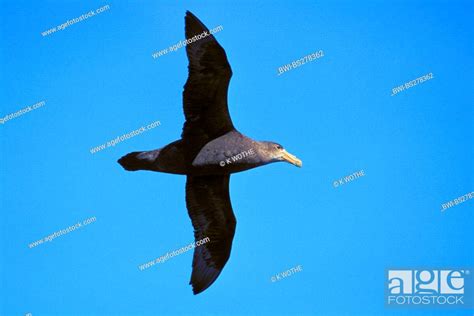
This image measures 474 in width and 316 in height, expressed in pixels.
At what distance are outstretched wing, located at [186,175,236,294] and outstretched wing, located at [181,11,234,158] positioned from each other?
1.30 meters

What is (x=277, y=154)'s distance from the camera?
14.0 metres

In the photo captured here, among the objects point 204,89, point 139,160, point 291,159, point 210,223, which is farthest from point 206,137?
point 210,223

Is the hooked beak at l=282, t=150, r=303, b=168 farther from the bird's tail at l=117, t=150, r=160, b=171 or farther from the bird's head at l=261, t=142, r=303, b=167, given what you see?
the bird's tail at l=117, t=150, r=160, b=171

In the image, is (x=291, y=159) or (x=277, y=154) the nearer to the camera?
(x=277, y=154)

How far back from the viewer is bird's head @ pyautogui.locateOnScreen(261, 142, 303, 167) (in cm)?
1389

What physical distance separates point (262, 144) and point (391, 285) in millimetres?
3302

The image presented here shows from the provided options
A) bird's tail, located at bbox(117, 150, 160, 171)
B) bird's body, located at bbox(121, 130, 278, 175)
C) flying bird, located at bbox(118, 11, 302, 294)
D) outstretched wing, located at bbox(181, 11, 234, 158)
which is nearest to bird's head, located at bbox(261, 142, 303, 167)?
flying bird, located at bbox(118, 11, 302, 294)

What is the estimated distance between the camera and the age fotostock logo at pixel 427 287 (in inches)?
521

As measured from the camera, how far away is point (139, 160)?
555 inches

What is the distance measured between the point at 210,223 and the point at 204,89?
2991 mm

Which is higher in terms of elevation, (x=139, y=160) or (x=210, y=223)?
(x=139, y=160)

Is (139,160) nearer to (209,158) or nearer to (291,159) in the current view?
(209,158)

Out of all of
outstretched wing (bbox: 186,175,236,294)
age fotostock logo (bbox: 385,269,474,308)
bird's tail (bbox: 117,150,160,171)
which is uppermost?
bird's tail (bbox: 117,150,160,171)

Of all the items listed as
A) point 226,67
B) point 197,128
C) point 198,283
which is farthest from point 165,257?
point 226,67
